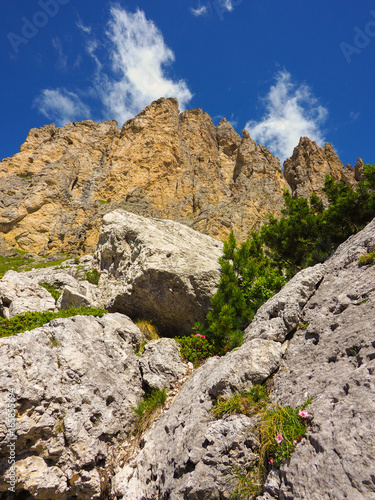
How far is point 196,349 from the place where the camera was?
9109 millimetres

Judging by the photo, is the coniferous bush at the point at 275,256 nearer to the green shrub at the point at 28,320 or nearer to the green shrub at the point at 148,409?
the green shrub at the point at 148,409

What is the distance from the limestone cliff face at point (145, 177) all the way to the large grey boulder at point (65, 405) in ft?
125

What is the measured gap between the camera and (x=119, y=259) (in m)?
12.3

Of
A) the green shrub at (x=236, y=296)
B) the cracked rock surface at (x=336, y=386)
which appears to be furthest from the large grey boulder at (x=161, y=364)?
the cracked rock surface at (x=336, y=386)

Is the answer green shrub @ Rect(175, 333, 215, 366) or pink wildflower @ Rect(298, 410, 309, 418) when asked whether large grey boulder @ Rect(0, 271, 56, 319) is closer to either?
green shrub @ Rect(175, 333, 215, 366)

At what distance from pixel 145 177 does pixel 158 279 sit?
52.4m

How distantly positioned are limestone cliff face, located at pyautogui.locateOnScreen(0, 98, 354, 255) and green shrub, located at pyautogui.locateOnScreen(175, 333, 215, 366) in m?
36.1

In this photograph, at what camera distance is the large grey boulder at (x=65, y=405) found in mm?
5266

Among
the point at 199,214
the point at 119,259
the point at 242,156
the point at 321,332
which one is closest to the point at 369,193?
the point at 321,332

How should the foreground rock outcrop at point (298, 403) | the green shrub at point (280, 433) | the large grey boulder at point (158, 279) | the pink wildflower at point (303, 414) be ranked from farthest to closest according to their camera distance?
the large grey boulder at point (158, 279), the pink wildflower at point (303, 414), the green shrub at point (280, 433), the foreground rock outcrop at point (298, 403)

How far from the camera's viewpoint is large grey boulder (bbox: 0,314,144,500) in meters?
5.27

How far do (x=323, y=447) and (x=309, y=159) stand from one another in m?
77.4

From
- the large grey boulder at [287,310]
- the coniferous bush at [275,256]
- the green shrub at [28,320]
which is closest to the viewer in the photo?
the large grey boulder at [287,310]

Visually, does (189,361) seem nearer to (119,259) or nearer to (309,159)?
(119,259)
